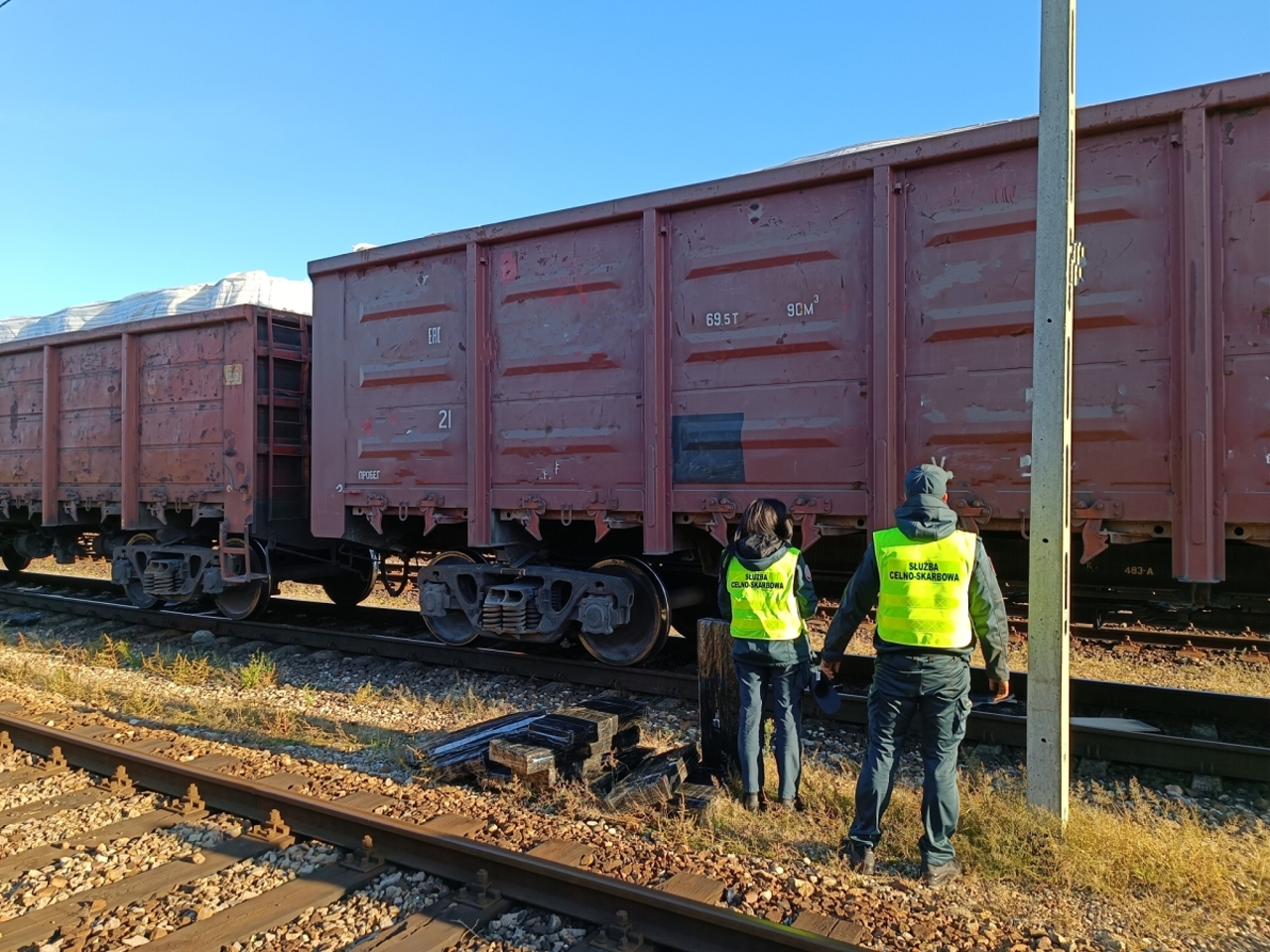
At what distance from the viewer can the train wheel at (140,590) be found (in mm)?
10633

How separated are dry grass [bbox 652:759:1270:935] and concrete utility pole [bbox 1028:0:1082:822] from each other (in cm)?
25

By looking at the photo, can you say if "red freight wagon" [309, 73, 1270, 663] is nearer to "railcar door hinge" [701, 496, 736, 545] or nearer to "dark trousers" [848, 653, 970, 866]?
"railcar door hinge" [701, 496, 736, 545]

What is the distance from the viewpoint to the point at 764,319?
246 inches

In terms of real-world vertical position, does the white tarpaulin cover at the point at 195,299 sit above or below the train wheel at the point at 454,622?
above

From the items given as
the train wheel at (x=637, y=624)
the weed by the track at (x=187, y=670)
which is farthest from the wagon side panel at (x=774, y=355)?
the weed by the track at (x=187, y=670)

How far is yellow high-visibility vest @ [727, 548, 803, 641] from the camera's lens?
456 cm

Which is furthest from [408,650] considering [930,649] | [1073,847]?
[1073,847]

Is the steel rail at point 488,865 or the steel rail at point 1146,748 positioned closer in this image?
the steel rail at point 488,865

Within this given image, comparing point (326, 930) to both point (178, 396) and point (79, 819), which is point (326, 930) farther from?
point (178, 396)

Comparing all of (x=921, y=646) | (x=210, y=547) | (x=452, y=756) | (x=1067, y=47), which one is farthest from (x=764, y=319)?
(x=210, y=547)

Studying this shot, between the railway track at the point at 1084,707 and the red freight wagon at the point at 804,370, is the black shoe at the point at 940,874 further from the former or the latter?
the red freight wagon at the point at 804,370

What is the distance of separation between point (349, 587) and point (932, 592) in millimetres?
9122

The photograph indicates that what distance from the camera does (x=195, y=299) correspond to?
31938 millimetres

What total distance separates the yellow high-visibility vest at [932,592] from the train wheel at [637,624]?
3414 mm
